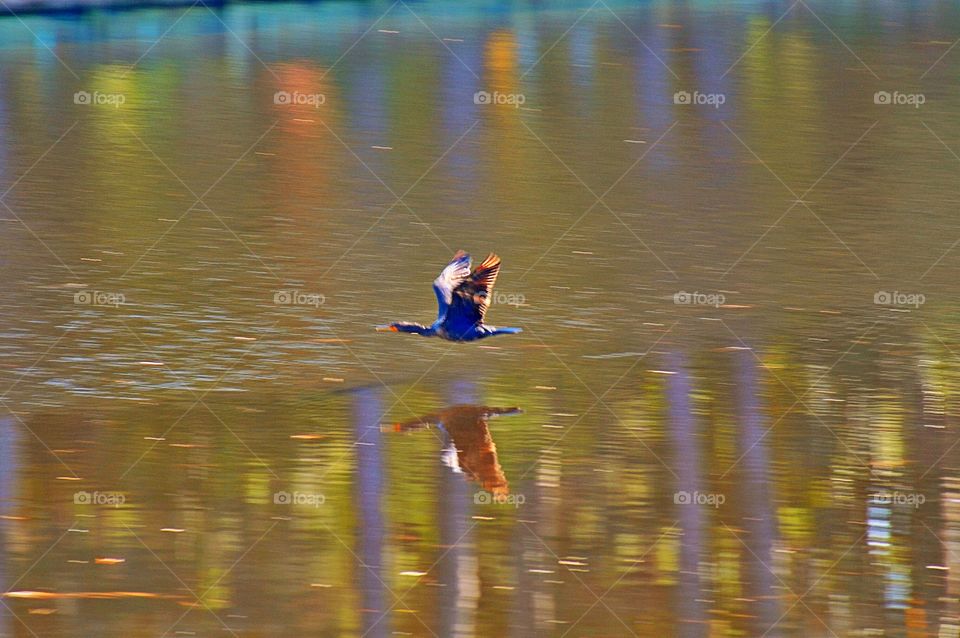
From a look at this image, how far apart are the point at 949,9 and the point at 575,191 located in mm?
10812

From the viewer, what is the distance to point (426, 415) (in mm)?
7391

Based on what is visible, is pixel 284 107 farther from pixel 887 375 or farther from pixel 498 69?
Result: pixel 887 375

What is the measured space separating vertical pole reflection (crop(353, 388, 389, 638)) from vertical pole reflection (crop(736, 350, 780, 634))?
129 centimetres

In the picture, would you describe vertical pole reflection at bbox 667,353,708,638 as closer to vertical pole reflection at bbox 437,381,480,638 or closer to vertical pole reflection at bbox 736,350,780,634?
vertical pole reflection at bbox 736,350,780,634

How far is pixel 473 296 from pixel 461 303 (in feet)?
0.23

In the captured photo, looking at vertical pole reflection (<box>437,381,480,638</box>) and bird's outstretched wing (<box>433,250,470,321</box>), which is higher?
bird's outstretched wing (<box>433,250,470,321</box>)

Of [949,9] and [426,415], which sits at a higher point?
[949,9]

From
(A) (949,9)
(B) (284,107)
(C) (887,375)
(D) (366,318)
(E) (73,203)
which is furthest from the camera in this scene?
(A) (949,9)

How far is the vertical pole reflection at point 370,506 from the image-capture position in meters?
5.55

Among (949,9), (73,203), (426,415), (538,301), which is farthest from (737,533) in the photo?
(949,9)

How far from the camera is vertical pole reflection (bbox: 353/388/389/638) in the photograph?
555 cm

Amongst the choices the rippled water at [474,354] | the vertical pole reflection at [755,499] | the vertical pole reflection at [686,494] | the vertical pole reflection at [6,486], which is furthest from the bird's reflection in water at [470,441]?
the vertical pole reflection at [6,486]

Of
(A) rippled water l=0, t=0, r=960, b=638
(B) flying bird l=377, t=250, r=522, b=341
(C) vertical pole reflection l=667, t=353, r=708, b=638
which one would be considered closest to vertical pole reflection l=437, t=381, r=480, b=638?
(A) rippled water l=0, t=0, r=960, b=638

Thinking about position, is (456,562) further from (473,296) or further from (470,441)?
(473,296)
